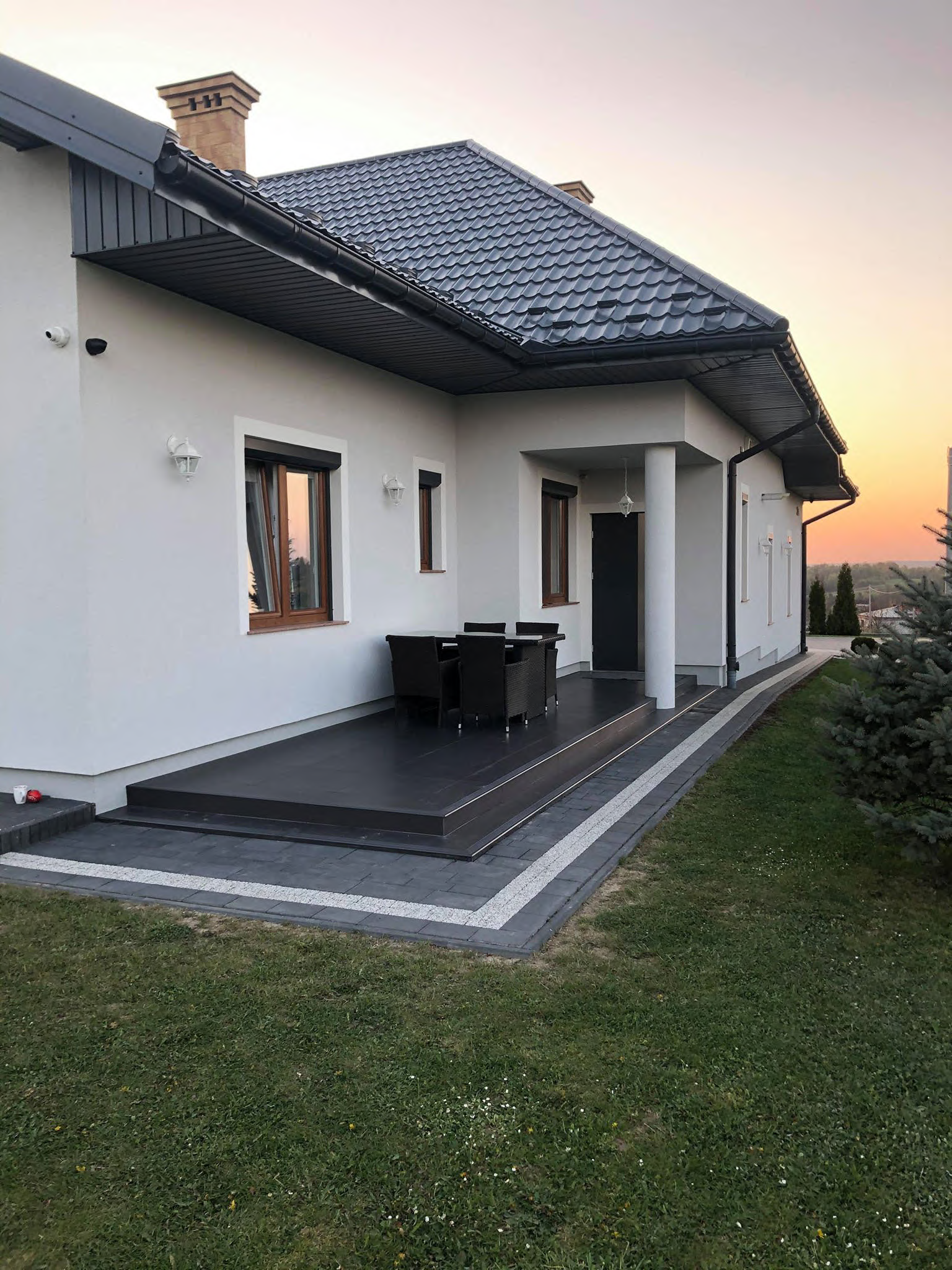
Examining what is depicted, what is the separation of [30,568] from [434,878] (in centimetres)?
370

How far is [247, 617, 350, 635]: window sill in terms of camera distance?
858 centimetres

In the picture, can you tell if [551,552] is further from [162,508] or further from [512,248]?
[162,508]

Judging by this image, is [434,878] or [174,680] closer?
Answer: [434,878]

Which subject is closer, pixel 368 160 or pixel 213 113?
pixel 213 113

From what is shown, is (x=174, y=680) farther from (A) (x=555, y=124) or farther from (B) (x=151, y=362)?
(A) (x=555, y=124)

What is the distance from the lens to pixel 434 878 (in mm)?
5641

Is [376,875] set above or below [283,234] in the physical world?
below

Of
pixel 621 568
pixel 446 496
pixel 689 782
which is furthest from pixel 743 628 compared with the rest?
pixel 689 782

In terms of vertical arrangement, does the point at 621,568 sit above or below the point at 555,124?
below

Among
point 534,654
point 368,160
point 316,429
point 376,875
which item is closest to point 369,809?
point 376,875

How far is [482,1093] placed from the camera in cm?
338

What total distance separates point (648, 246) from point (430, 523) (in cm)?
426

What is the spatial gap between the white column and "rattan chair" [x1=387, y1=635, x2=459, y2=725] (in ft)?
9.54

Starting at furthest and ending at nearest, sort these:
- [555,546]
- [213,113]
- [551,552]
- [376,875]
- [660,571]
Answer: [555,546] < [551,552] < [660,571] < [213,113] < [376,875]
